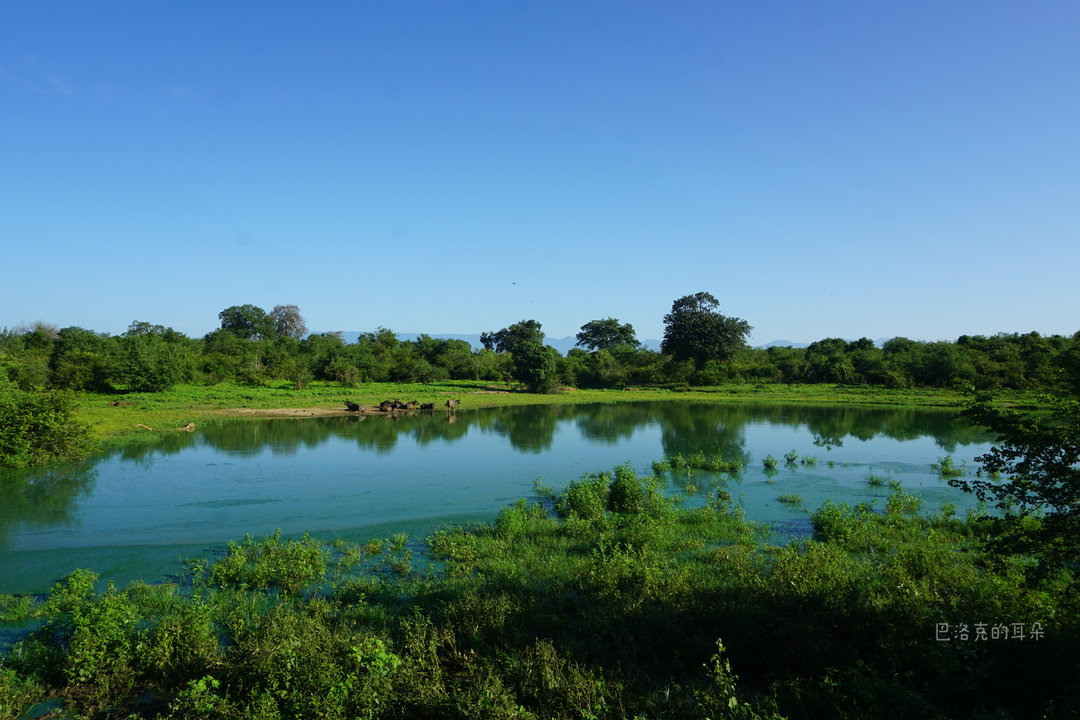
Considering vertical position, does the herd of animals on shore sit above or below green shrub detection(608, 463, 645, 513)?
above

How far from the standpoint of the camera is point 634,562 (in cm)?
1016

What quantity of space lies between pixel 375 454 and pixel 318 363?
3768 cm

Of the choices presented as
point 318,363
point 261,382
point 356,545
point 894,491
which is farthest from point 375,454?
point 318,363

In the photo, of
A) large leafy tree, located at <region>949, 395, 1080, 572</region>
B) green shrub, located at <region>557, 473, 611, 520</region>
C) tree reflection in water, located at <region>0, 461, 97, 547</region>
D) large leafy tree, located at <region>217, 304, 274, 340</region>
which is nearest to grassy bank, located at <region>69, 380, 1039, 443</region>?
tree reflection in water, located at <region>0, 461, 97, 547</region>

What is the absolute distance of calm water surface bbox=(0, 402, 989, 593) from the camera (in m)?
13.8

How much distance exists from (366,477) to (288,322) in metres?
95.5

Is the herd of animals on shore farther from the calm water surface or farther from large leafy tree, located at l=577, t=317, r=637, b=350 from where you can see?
large leafy tree, located at l=577, t=317, r=637, b=350

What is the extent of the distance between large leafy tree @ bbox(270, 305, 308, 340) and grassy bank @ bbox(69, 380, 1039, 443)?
2168 inches

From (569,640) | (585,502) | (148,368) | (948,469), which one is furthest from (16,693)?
(148,368)

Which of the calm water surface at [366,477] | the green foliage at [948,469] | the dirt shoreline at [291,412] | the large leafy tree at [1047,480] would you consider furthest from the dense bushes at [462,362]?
the large leafy tree at [1047,480]

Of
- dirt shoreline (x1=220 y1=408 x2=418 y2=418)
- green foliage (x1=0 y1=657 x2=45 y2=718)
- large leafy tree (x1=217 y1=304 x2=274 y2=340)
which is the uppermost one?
large leafy tree (x1=217 y1=304 x2=274 y2=340)

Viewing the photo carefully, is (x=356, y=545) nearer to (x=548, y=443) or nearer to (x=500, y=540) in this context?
(x=500, y=540)

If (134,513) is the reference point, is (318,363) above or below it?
above

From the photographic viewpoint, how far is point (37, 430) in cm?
1916
